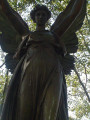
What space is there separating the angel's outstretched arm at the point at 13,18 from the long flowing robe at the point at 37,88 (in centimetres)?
68

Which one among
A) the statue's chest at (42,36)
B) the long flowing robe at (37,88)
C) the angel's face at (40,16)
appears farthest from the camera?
the angel's face at (40,16)

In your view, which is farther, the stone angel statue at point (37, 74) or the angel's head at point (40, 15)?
the angel's head at point (40, 15)

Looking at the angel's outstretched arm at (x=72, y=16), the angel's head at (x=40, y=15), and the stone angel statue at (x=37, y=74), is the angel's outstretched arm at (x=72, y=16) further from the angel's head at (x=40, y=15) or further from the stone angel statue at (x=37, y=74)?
the angel's head at (x=40, y=15)

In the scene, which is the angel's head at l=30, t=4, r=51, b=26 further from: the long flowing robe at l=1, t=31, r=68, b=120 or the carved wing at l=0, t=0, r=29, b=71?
the long flowing robe at l=1, t=31, r=68, b=120

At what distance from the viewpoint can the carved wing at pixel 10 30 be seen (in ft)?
13.5

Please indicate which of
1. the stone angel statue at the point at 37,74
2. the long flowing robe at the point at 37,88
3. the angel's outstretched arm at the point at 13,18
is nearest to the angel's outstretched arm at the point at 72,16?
the stone angel statue at the point at 37,74

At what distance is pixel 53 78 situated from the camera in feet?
10.7

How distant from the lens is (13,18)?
412 centimetres

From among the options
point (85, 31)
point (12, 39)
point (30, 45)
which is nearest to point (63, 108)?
point (30, 45)

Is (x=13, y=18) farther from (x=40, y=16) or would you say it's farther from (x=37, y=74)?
(x=37, y=74)

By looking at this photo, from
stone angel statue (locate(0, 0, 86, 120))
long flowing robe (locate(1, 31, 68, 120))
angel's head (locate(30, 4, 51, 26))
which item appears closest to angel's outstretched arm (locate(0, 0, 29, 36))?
stone angel statue (locate(0, 0, 86, 120))

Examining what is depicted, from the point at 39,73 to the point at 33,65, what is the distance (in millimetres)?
177

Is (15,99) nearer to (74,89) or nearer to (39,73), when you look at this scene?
(39,73)

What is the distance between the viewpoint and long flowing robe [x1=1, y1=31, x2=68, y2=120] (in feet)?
10.1
